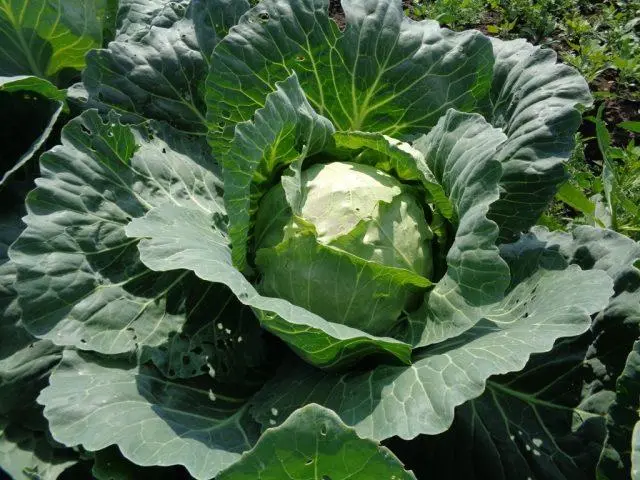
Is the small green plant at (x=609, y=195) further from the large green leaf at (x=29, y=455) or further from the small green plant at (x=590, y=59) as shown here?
the large green leaf at (x=29, y=455)

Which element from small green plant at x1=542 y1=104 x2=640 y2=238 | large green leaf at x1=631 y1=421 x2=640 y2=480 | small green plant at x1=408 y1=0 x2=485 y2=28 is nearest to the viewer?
large green leaf at x1=631 y1=421 x2=640 y2=480

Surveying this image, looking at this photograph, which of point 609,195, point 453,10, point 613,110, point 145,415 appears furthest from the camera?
point 453,10

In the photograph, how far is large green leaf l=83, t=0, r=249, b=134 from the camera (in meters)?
2.51

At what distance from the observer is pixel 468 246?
6.32 ft

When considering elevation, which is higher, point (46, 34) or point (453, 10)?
point (46, 34)

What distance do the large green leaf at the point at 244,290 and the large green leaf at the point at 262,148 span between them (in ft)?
0.38

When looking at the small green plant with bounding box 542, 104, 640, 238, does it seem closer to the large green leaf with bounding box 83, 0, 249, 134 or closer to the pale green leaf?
the pale green leaf

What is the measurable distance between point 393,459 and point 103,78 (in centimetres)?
174

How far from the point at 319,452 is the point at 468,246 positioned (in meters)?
0.75

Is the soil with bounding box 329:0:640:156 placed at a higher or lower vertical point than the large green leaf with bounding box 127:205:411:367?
lower

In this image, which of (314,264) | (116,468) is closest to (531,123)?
(314,264)

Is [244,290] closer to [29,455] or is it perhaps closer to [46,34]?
[29,455]

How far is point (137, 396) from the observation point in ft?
6.56

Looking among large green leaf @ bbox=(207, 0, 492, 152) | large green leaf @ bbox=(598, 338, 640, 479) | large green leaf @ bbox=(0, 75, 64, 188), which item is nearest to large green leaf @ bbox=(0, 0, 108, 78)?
large green leaf @ bbox=(0, 75, 64, 188)
